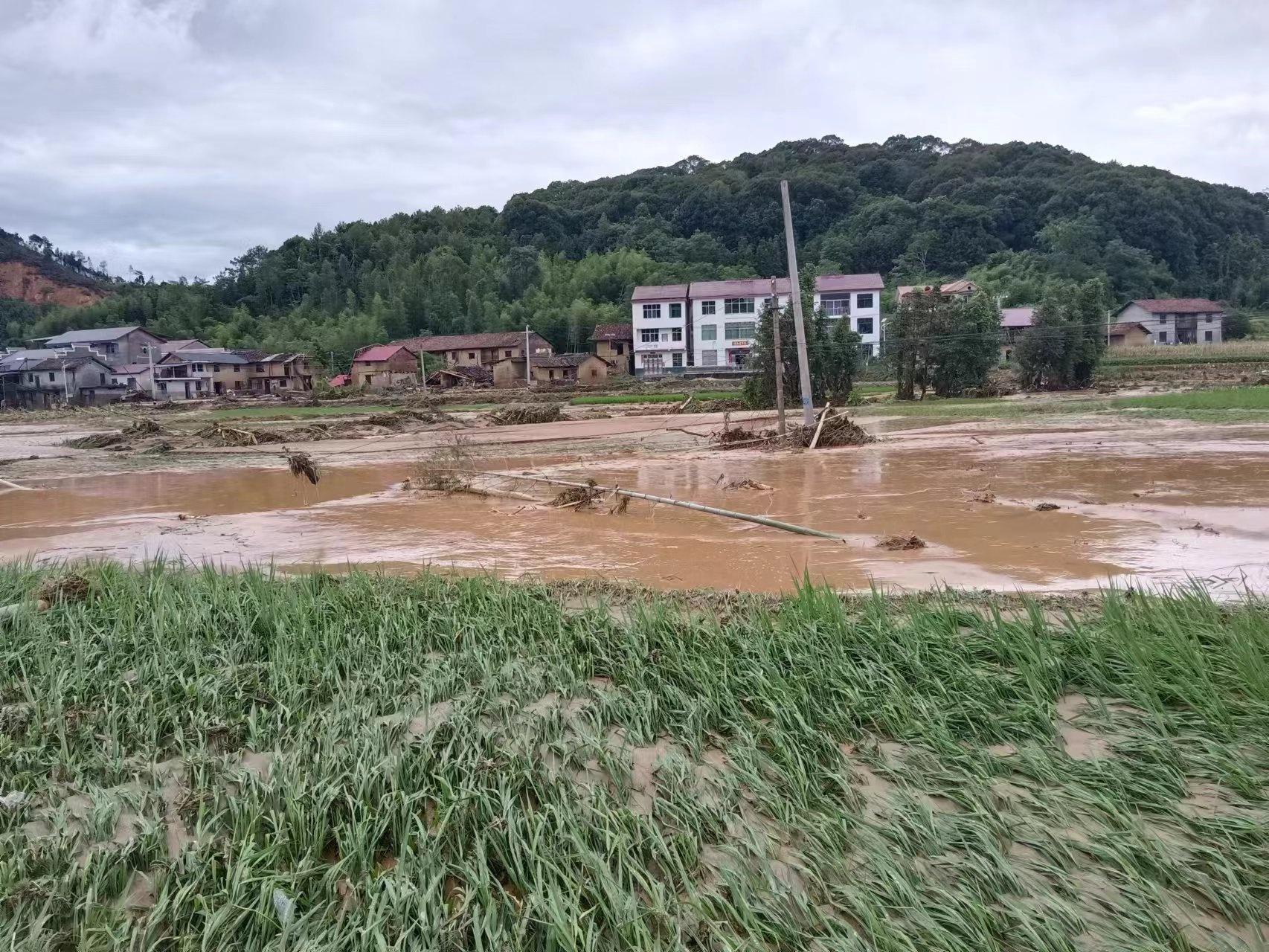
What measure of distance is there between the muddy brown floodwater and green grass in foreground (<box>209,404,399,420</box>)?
23.8 meters

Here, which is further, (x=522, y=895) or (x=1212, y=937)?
(x=522, y=895)

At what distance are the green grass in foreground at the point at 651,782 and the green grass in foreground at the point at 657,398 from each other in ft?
127

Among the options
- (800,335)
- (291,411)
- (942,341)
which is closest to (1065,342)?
(942,341)

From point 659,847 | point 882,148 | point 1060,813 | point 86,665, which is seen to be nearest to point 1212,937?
point 1060,813

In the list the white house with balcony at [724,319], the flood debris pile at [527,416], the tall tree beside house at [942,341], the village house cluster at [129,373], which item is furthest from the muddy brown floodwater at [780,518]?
the village house cluster at [129,373]

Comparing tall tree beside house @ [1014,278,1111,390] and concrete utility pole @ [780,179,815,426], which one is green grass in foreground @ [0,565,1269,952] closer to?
concrete utility pole @ [780,179,815,426]

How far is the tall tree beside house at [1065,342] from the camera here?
1639 inches

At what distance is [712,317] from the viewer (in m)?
69.8

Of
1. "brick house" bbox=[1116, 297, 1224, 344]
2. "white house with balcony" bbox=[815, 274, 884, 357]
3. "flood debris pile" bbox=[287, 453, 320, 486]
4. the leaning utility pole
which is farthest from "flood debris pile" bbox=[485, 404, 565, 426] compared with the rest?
"brick house" bbox=[1116, 297, 1224, 344]

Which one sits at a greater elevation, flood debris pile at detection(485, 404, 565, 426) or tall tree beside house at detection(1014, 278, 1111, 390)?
tall tree beside house at detection(1014, 278, 1111, 390)

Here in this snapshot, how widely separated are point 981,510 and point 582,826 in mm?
10007

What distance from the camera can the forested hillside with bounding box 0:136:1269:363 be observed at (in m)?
89.0

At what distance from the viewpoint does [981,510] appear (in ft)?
40.3

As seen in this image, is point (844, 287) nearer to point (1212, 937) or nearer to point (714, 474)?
point (714, 474)
